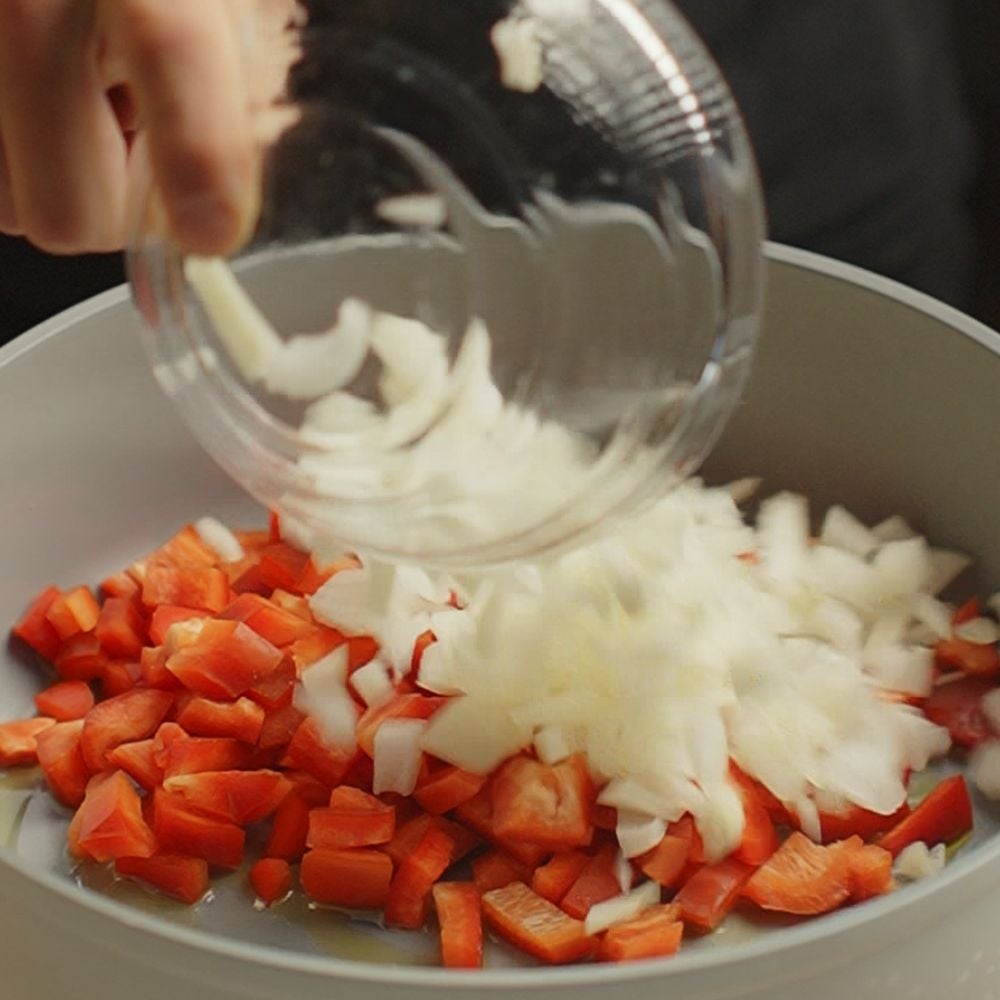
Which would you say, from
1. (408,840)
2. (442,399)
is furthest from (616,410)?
(408,840)

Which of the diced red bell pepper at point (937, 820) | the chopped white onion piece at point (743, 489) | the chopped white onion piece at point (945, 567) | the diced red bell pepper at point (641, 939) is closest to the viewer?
the diced red bell pepper at point (641, 939)

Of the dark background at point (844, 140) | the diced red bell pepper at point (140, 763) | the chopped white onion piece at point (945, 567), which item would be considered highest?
the dark background at point (844, 140)

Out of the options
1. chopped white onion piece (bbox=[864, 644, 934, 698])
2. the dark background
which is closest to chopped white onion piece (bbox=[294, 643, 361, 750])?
chopped white onion piece (bbox=[864, 644, 934, 698])

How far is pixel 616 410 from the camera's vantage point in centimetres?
112

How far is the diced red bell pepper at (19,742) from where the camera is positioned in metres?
1.23

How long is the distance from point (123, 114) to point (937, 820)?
80 cm

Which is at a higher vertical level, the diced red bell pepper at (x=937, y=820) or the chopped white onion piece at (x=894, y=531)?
the chopped white onion piece at (x=894, y=531)

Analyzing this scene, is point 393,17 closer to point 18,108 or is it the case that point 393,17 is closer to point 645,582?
point 18,108

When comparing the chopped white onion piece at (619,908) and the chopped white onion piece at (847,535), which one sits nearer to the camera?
the chopped white onion piece at (619,908)

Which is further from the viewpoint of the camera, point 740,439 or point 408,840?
point 740,439

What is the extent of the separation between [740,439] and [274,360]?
528 millimetres

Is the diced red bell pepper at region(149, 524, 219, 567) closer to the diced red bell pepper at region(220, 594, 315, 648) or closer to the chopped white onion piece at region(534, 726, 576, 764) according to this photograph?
the diced red bell pepper at region(220, 594, 315, 648)

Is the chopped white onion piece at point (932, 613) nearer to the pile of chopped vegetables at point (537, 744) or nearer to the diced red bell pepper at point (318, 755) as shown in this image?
the pile of chopped vegetables at point (537, 744)

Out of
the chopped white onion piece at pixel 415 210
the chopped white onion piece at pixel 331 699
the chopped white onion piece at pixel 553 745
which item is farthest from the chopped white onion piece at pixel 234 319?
the chopped white onion piece at pixel 553 745
